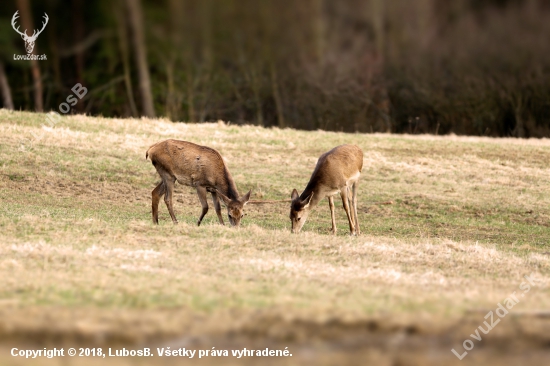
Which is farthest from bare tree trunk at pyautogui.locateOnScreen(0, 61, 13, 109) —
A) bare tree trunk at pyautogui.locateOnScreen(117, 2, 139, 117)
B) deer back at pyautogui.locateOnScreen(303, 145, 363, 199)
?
deer back at pyautogui.locateOnScreen(303, 145, 363, 199)

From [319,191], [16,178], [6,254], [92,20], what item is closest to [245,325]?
[6,254]

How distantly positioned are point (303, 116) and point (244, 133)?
1566 centimetres

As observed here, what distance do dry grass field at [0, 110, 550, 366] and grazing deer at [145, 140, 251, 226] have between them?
0.92m

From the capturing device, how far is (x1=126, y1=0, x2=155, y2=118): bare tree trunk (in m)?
28.6

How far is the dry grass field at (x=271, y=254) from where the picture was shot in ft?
25.4

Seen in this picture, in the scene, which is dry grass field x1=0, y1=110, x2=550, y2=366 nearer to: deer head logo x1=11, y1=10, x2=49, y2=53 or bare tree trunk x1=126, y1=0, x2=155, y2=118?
bare tree trunk x1=126, y1=0, x2=155, y2=118

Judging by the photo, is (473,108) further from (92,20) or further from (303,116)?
(92,20)

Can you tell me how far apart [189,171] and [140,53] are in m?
20.8

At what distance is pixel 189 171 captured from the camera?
17109mm

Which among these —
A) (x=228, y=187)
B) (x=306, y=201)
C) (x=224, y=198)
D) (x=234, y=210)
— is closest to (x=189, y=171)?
(x=228, y=187)

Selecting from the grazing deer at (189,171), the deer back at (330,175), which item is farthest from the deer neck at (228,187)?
the deer back at (330,175)

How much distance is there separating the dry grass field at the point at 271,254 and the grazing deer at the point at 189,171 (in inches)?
36.4

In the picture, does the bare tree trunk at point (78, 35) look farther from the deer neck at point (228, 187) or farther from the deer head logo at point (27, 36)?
the deer neck at point (228, 187)

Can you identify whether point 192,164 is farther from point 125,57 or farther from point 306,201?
point 125,57
